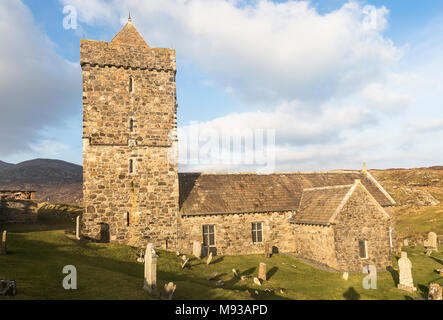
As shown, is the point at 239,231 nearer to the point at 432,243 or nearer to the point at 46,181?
the point at 432,243

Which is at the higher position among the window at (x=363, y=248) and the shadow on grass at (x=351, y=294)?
the window at (x=363, y=248)

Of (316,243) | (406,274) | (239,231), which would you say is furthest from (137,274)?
(406,274)

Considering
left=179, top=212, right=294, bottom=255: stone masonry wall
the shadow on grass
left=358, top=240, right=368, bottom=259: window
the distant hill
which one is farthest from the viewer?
the distant hill

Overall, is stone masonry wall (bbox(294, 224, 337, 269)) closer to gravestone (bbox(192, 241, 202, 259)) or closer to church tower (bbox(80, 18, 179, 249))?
gravestone (bbox(192, 241, 202, 259))

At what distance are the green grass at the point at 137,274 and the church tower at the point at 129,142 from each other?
7.62 feet

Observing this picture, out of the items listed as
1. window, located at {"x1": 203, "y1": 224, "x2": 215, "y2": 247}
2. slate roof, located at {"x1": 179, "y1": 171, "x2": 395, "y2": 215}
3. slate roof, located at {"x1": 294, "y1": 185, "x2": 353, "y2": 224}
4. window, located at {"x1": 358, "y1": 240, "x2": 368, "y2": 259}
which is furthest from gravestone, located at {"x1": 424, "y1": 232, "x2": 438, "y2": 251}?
window, located at {"x1": 203, "y1": 224, "x2": 215, "y2": 247}

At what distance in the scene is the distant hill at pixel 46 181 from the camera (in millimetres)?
73312

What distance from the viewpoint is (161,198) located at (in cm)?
2645

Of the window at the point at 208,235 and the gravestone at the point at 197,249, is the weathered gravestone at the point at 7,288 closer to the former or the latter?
the gravestone at the point at 197,249

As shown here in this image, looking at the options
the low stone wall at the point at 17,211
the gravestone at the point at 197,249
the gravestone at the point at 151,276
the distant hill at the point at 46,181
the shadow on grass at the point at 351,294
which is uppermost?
the distant hill at the point at 46,181

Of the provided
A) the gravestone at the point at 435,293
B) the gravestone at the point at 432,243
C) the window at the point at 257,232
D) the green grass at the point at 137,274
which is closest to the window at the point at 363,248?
the green grass at the point at 137,274

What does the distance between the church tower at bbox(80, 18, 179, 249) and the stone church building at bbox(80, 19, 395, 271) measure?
3.2 inches

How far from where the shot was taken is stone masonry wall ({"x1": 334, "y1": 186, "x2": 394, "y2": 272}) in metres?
22.7
